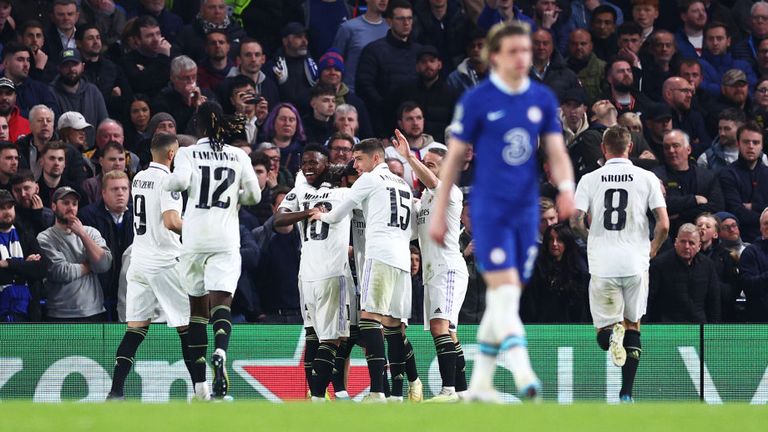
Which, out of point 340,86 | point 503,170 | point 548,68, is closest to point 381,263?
point 503,170

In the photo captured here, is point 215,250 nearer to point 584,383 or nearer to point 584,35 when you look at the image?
point 584,383

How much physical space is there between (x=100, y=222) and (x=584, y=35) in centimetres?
760

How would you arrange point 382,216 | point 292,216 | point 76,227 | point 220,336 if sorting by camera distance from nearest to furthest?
point 220,336 < point 382,216 < point 292,216 < point 76,227

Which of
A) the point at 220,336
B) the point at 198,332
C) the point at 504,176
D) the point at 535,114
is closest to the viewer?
the point at 504,176

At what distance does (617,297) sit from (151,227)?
4.45 metres

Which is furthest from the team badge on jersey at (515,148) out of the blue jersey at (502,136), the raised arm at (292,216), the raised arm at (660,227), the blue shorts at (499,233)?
the raised arm at (292,216)

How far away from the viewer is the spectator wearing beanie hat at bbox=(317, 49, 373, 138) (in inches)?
730

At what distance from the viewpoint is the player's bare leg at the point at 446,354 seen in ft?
44.4

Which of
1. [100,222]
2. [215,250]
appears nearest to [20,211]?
[100,222]

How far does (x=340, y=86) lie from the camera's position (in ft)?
61.1

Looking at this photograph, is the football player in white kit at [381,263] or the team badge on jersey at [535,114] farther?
the football player in white kit at [381,263]

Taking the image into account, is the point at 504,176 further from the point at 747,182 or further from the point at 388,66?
the point at 388,66

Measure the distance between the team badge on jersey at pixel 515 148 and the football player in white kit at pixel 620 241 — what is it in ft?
16.3

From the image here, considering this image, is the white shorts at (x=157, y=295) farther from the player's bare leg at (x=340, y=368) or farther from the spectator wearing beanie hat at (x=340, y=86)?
the spectator wearing beanie hat at (x=340, y=86)
